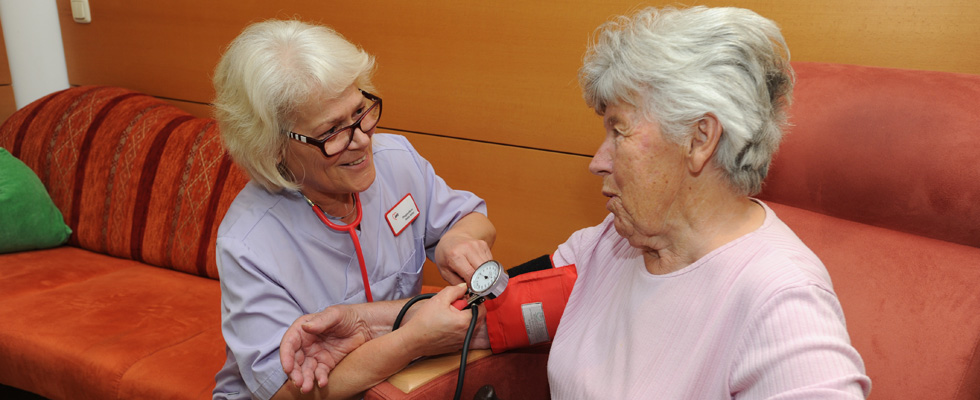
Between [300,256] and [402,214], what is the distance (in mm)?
285

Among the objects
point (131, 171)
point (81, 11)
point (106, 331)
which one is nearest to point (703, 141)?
point (106, 331)

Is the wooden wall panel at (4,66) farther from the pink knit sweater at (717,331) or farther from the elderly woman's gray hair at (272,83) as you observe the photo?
the pink knit sweater at (717,331)

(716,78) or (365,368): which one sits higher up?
(716,78)

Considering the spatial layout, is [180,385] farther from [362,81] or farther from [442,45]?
[442,45]

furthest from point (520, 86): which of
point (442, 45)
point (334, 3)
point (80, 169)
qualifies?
point (80, 169)

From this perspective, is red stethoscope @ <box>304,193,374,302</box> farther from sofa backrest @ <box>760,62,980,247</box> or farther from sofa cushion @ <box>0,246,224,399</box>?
sofa backrest @ <box>760,62,980,247</box>

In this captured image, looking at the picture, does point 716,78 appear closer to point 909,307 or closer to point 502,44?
point 909,307

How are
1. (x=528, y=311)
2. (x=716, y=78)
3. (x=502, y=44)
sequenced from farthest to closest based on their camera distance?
(x=502, y=44)
(x=528, y=311)
(x=716, y=78)

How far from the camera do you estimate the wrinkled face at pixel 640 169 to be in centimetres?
104

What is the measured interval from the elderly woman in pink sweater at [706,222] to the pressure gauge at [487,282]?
0.27m

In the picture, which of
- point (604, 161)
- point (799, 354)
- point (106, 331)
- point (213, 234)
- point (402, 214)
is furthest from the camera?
point (213, 234)

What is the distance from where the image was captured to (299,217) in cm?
145

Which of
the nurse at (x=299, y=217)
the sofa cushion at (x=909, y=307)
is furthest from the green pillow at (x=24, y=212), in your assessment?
the sofa cushion at (x=909, y=307)

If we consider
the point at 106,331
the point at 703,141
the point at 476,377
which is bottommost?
the point at 106,331
